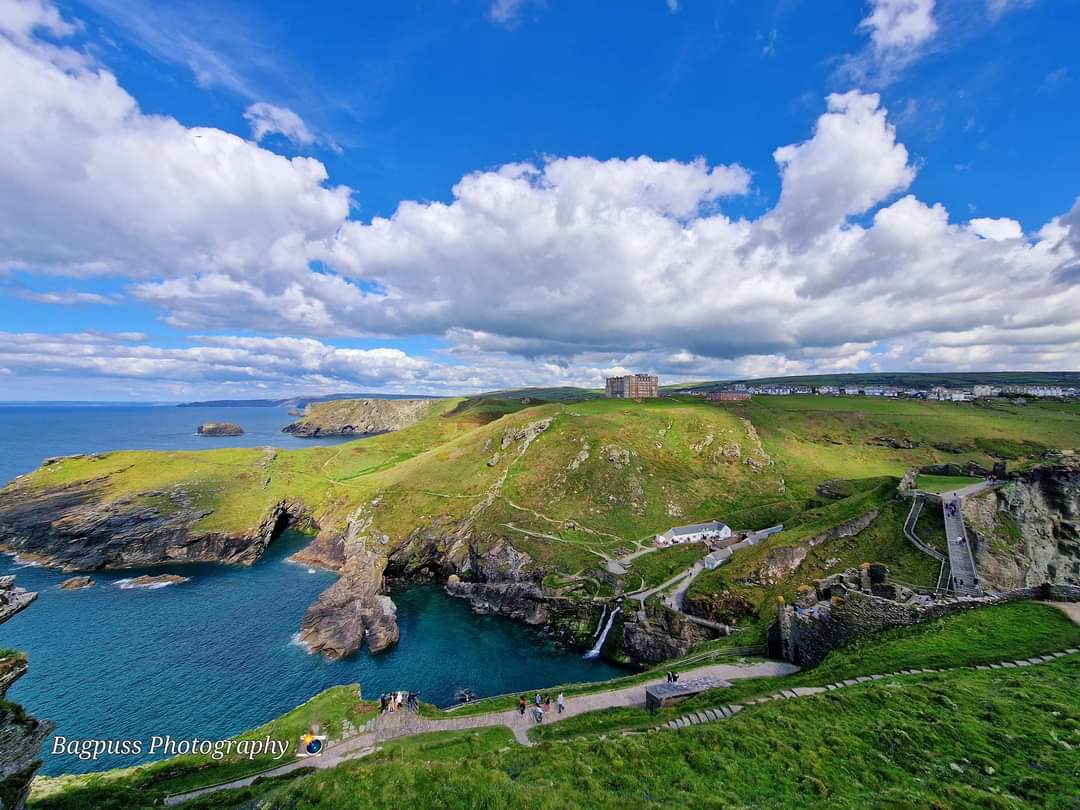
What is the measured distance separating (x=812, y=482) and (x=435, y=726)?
327 ft

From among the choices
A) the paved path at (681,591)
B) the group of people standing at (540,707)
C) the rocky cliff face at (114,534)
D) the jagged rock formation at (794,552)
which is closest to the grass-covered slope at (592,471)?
the rocky cliff face at (114,534)

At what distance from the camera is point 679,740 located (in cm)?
1895

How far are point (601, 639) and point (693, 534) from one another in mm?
29214

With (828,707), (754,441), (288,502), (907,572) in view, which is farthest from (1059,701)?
(288,502)

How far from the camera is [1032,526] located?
144 feet

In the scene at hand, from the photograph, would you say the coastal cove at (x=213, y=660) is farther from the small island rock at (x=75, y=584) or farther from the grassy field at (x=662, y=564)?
the grassy field at (x=662, y=564)

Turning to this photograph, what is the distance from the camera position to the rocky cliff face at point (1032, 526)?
41.0m

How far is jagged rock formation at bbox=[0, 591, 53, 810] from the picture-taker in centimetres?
1362

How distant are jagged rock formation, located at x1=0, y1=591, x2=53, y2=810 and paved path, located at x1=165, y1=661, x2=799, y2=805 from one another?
58.4ft

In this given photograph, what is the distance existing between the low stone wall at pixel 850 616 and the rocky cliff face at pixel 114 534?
9940 centimetres

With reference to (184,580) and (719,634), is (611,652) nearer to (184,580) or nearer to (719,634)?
(719,634)

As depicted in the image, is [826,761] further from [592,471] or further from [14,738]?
[592,471]

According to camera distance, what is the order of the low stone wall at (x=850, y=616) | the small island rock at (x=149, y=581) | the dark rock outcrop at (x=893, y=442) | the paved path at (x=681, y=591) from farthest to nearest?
the dark rock outcrop at (x=893, y=442) < the small island rock at (x=149, y=581) < the paved path at (x=681, y=591) < the low stone wall at (x=850, y=616)
